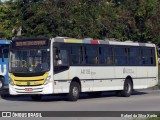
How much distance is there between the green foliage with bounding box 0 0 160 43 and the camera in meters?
37.7

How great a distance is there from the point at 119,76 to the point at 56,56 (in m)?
5.26

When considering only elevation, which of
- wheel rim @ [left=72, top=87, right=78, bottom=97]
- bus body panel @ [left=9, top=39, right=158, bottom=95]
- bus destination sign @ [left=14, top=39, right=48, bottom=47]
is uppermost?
bus destination sign @ [left=14, top=39, right=48, bottom=47]

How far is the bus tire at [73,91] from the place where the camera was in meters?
24.9

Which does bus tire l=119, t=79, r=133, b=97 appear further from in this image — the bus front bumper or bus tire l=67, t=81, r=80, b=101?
the bus front bumper

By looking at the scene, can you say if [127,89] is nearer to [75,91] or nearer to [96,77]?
[96,77]

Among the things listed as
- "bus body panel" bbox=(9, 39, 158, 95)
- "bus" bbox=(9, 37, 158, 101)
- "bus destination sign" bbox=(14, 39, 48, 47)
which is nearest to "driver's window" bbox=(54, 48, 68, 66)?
"bus" bbox=(9, 37, 158, 101)

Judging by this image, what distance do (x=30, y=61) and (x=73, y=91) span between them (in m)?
2.28

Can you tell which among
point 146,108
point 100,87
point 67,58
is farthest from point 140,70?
point 146,108

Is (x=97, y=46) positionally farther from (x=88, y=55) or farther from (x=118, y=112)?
(x=118, y=112)

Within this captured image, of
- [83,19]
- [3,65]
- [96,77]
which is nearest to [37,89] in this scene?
[96,77]

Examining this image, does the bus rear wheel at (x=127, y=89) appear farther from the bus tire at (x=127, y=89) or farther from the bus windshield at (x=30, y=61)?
the bus windshield at (x=30, y=61)

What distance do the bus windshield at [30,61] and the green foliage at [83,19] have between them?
12029mm

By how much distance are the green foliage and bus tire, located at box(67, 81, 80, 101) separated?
1184cm

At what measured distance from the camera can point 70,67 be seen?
25.0 meters
